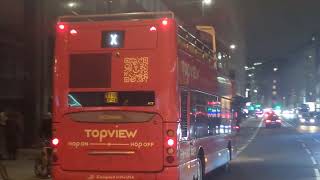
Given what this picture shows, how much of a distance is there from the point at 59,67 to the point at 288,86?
174175 mm

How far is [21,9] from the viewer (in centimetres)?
3105

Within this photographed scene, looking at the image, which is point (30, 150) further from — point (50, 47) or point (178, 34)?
point (178, 34)

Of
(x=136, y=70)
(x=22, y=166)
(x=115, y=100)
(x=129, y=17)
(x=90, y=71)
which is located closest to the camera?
(x=136, y=70)

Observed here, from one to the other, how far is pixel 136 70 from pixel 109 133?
1.25 metres

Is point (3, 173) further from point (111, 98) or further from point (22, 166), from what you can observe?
point (111, 98)

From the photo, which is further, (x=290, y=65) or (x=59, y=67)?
(x=290, y=65)

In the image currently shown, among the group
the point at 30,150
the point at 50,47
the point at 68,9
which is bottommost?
the point at 30,150

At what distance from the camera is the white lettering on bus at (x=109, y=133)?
11828 millimetres

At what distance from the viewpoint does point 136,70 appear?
11773mm

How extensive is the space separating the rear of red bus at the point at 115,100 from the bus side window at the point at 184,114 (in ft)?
1.47

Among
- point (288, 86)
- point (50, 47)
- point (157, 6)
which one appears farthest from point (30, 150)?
point (288, 86)

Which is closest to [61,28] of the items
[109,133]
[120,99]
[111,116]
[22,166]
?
[120,99]

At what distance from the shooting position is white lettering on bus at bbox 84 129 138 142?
1183 centimetres

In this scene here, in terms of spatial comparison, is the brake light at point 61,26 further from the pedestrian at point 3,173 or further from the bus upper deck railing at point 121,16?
the pedestrian at point 3,173
